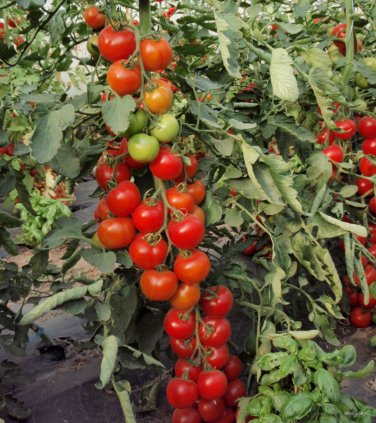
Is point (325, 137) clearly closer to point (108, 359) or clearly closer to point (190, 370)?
point (190, 370)

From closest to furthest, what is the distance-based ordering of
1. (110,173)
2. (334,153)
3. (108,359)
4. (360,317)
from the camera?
(108,359)
(110,173)
(334,153)
(360,317)

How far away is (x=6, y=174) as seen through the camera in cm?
117

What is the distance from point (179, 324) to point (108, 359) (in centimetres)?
26

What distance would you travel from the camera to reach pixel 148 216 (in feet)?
3.20

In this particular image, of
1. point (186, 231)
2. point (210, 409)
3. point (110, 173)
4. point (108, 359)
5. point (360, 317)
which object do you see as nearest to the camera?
point (108, 359)

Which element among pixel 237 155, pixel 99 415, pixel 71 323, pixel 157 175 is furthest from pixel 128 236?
pixel 71 323

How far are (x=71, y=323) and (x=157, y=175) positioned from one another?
1.28 metres

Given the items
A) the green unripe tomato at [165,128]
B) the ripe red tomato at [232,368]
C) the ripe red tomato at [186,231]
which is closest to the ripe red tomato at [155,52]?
the green unripe tomato at [165,128]

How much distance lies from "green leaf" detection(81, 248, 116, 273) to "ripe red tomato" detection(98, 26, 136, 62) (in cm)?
40

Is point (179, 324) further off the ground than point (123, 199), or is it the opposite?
point (123, 199)

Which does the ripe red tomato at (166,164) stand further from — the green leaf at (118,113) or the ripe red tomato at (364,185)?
the ripe red tomato at (364,185)

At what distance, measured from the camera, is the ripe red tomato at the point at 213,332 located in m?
1.12

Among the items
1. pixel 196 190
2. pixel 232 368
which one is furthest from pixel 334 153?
pixel 232 368

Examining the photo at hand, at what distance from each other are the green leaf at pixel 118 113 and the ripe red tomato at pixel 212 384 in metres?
0.60
